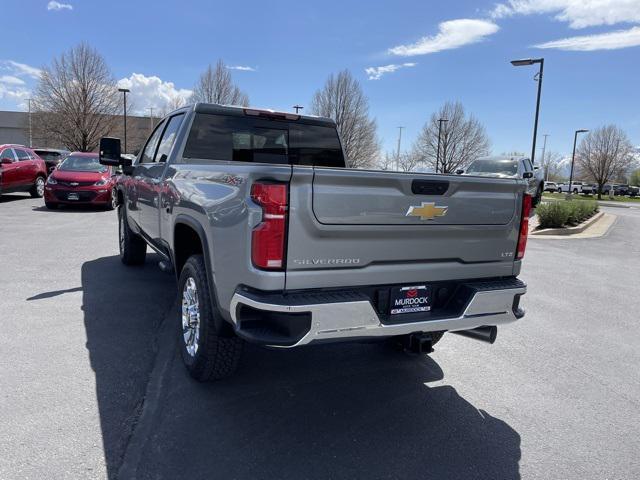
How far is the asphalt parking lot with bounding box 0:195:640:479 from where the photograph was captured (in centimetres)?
263

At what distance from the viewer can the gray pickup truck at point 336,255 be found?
2.57m

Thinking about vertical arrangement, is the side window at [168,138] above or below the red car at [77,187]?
above

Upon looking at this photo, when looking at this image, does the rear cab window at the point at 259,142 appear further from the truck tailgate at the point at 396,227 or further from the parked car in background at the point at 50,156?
the parked car in background at the point at 50,156

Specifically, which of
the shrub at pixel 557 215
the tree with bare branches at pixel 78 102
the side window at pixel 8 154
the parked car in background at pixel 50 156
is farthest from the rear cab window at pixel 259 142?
the tree with bare branches at pixel 78 102

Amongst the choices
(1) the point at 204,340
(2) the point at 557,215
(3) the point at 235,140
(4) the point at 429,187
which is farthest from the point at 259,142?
(2) the point at 557,215

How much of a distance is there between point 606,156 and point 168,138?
175 ft

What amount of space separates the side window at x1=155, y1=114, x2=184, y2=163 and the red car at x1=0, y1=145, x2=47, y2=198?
41.8ft

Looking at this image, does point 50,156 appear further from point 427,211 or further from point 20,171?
point 427,211

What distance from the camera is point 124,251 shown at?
6949mm

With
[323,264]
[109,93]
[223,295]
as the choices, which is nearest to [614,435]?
[323,264]

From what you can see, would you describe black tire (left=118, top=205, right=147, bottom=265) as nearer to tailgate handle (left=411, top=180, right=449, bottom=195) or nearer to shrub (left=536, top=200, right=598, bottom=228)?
tailgate handle (left=411, top=180, right=449, bottom=195)

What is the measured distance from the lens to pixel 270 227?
2.54 metres

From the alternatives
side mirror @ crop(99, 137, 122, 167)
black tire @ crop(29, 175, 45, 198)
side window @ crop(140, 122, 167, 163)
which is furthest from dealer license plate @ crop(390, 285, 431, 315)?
black tire @ crop(29, 175, 45, 198)

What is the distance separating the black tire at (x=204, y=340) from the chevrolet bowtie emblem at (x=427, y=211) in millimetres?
1376
